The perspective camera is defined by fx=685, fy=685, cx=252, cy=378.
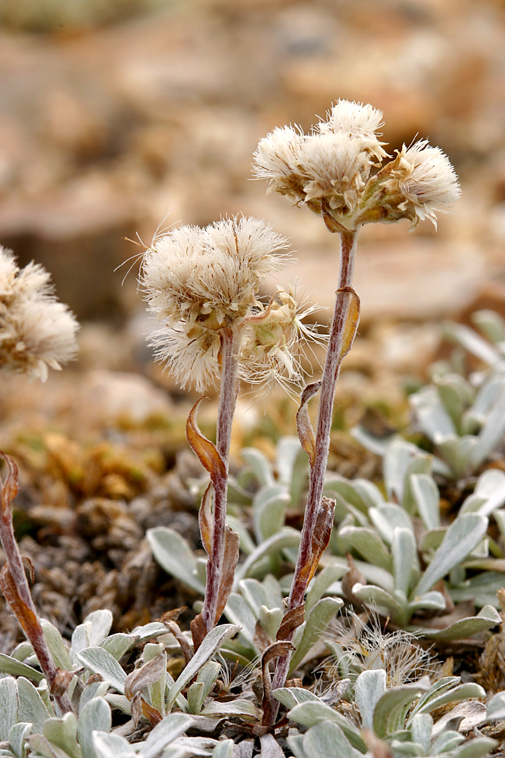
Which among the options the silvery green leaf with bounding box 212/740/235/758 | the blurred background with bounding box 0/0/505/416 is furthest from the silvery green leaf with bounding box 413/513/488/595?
the blurred background with bounding box 0/0/505/416

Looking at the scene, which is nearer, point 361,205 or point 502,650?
point 361,205

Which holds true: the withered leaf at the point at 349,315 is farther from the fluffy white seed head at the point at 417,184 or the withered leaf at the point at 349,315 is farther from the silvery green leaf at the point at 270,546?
the silvery green leaf at the point at 270,546

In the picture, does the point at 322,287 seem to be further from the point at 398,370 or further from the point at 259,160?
the point at 259,160

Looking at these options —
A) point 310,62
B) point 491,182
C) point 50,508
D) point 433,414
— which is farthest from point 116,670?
point 310,62

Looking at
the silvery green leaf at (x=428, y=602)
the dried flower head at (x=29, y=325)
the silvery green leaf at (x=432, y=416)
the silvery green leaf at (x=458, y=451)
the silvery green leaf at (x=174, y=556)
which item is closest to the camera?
the dried flower head at (x=29, y=325)

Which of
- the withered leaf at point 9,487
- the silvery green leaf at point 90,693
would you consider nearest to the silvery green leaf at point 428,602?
the silvery green leaf at point 90,693

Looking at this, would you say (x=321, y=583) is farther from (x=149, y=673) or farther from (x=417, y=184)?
(x=417, y=184)
